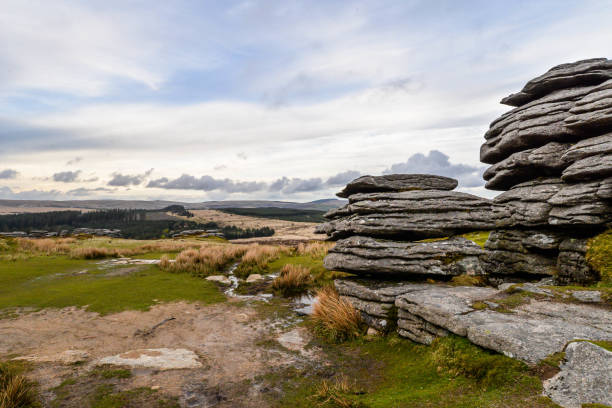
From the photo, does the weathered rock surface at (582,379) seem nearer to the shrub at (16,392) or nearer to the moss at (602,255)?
the moss at (602,255)

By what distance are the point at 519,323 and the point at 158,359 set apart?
809cm

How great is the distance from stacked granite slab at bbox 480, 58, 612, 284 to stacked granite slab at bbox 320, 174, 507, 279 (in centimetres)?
121

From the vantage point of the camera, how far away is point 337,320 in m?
9.52

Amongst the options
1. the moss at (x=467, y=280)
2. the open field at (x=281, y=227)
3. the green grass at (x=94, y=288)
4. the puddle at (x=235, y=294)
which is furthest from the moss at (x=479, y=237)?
the open field at (x=281, y=227)

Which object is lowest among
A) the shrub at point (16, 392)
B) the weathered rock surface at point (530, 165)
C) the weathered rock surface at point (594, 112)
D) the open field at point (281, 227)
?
the open field at point (281, 227)

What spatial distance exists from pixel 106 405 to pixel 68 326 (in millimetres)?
5740

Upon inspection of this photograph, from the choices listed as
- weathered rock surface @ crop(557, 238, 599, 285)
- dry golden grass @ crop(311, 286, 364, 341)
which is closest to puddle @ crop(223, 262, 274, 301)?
dry golden grass @ crop(311, 286, 364, 341)

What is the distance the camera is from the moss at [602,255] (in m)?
8.71

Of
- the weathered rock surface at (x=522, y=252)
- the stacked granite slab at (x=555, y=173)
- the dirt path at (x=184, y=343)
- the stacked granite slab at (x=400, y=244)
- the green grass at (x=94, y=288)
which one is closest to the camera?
the dirt path at (x=184, y=343)

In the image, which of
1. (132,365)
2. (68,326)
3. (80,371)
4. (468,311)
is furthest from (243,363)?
(68,326)

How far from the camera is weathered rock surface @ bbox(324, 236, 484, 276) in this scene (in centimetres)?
970

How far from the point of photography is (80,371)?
6848 mm

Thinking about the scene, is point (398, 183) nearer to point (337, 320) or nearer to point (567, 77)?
point (337, 320)

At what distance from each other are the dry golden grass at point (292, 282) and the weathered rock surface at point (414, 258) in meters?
5.20
